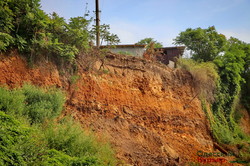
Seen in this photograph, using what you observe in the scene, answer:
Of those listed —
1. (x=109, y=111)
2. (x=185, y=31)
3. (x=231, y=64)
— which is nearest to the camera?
(x=109, y=111)

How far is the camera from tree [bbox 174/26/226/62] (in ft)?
67.8

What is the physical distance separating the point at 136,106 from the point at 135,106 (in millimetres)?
75

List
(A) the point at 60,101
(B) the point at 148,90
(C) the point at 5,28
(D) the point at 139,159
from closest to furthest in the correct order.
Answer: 1. (C) the point at 5,28
2. (A) the point at 60,101
3. (D) the point at 139,159
4. (B) the point at 148,90

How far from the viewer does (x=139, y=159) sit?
1022 cm

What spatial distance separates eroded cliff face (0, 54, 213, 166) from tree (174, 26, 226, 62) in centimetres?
513

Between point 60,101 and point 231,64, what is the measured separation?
14.1m

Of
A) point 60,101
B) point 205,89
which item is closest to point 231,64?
point 205,89

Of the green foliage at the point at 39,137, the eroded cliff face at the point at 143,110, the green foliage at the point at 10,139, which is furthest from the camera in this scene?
the eroded cliff face at the point at 143,110

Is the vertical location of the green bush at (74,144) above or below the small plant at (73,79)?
below

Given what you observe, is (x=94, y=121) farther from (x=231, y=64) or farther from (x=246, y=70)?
(x=246, y=70)

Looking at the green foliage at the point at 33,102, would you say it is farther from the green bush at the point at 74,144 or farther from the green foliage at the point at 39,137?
the green bush at the point at 74,144

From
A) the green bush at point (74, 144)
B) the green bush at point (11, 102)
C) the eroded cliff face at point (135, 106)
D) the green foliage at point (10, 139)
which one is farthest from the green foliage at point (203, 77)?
the green foliage at point (10, 139)

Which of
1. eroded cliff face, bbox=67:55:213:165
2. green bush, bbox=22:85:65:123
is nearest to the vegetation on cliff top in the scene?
eroded cliff face, bbox=67:55:213:165

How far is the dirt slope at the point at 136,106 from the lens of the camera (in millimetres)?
9766
